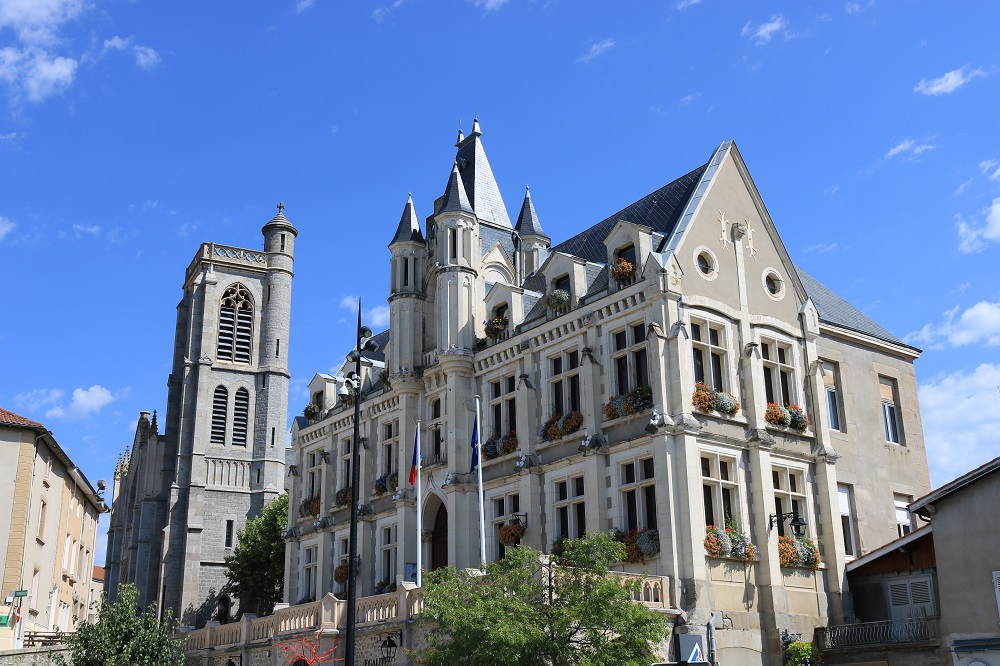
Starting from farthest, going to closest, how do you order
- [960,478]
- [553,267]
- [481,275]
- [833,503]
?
[481,275] < [553,267] < [833,503] < [960,478]

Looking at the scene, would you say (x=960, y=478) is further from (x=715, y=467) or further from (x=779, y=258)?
(x=779, y=258)

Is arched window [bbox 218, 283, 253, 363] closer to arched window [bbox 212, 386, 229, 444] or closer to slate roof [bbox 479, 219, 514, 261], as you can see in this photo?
arched window [bbox 212, 386, 229, 444]

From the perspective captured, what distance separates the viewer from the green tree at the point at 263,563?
56.1 meters

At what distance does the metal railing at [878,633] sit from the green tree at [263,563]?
33629mm

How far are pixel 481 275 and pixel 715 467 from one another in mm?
12046

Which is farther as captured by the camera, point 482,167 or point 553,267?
point 482,167

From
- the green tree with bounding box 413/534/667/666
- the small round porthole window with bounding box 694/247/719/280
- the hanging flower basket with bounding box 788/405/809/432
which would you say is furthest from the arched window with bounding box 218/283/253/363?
the green tree with bounding box 413/534/667/666

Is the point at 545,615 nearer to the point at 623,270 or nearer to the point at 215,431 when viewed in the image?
the point at 623,270

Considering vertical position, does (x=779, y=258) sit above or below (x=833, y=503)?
above

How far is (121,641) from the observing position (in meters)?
32.7

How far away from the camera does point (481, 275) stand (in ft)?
123

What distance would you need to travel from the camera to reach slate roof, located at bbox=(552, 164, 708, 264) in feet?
111

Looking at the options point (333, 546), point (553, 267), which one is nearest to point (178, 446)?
point (333, 546)

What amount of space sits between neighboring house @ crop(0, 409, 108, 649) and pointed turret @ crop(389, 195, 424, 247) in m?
15.1
